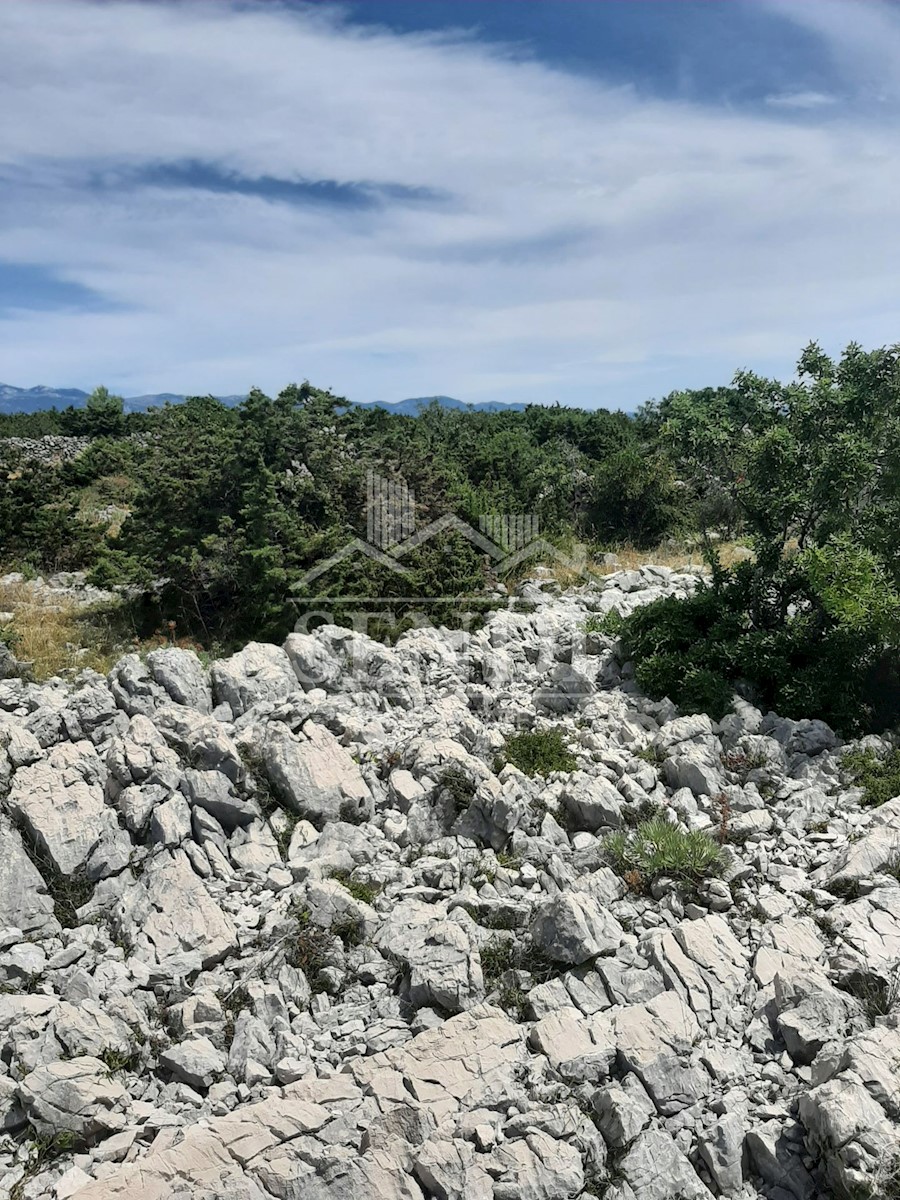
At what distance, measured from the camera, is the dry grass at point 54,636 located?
38.8 ft

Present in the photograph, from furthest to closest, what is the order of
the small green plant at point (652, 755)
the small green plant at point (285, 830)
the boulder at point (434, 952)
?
the small green plant at point (652, 755), the small green plant at point (285, 830), the boulder at point (434, 952)

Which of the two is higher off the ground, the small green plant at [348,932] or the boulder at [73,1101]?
the small green plant at [348,932]

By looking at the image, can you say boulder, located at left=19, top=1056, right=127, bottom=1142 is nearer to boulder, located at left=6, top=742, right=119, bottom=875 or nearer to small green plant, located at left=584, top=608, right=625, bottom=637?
boulder, located at left=6, top=742, right=119, bottom=875

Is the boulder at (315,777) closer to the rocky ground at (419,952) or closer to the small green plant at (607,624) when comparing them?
the rocky ground at (419,952)

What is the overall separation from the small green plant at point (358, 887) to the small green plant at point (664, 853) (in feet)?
7.83

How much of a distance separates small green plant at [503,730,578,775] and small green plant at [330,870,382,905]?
2.42 metres

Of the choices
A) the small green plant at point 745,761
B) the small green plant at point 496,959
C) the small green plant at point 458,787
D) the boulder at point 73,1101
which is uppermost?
the small green plant at point 745,761

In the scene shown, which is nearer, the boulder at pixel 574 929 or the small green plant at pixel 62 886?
the boulder at pixel 574 929

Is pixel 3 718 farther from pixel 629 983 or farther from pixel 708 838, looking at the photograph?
pixel 708 838

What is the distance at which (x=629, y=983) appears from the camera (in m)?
6.43

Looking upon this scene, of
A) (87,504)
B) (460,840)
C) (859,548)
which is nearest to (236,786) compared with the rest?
(460,840)

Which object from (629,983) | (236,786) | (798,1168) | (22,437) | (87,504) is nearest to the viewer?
(798,1168)

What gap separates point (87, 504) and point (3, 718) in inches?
643

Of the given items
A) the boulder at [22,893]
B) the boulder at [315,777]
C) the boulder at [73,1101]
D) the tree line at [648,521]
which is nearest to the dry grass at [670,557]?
the tree line at [648,521]
